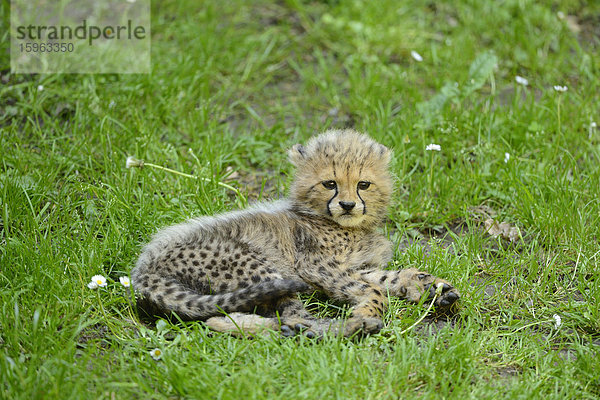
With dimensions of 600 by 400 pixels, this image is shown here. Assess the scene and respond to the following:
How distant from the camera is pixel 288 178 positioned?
16.4 feet

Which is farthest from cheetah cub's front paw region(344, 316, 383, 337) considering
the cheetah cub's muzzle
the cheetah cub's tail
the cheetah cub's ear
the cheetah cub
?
the cheetah cub's ear

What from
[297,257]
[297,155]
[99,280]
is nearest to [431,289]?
[297,257]

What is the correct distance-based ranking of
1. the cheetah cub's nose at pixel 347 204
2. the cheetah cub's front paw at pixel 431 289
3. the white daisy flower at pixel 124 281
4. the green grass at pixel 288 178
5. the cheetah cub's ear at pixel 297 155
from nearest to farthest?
the green grass at pixel 288 178, the white daisy flower at pixel 124 281, the cheetah cub's front paw at pixel 431 289, the cheetah cub's nose at pixel 347 204, the cheetah cub's ear at pixel 297 155

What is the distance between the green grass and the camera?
11.0 ft

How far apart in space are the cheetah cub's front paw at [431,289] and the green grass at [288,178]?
10 cm

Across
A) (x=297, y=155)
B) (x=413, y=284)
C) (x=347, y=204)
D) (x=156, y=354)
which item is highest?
(x=297, y=155)

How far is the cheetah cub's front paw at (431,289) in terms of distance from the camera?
3.87 metres

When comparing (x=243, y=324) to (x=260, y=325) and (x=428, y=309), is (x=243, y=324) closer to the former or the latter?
(x=260, y=325)

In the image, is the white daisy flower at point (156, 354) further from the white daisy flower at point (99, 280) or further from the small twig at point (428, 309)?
the small twig at point (428, 309)

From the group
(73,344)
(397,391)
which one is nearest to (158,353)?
(73,344)

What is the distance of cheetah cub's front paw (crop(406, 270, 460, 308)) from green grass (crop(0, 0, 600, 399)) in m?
0.10

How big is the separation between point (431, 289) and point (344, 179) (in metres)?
0.82

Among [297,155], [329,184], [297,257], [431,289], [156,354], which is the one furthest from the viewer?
[297,155]

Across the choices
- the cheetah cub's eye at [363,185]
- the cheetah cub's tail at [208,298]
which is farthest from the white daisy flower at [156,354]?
the cheetah cub's eye at [363,185]
